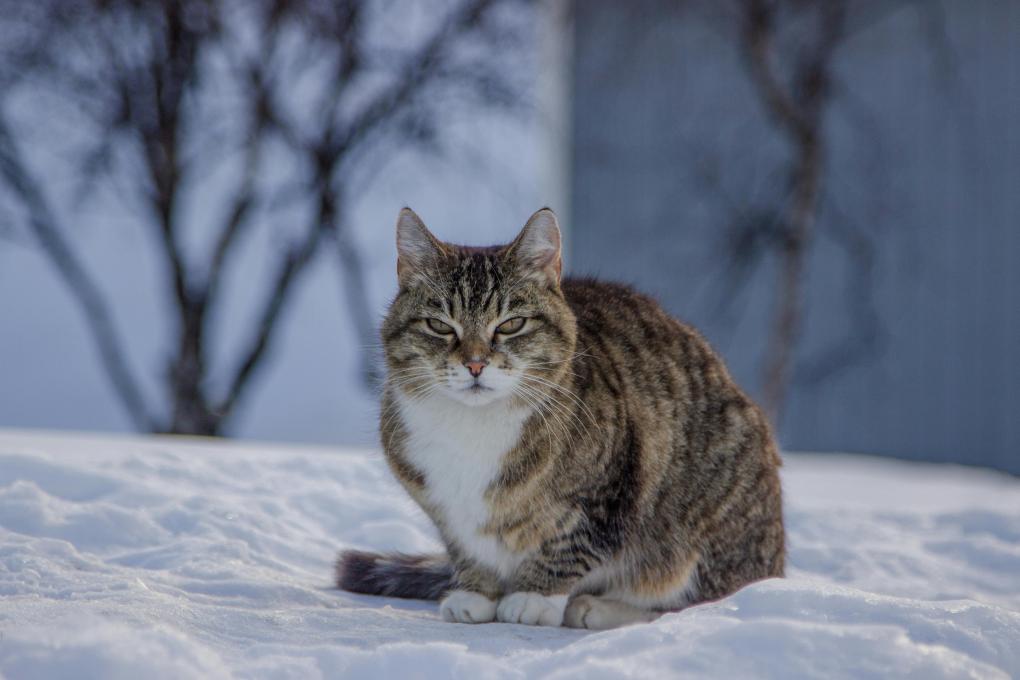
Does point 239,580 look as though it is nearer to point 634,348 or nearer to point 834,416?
point 634,348

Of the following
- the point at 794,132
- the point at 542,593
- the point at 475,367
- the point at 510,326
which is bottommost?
the point at 542,593

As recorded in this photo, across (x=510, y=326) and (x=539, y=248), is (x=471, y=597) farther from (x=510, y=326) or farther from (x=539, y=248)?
(x=539, y=248)

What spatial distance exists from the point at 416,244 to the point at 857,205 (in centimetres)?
780

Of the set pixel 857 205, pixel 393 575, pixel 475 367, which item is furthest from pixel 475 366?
pixel 857 205

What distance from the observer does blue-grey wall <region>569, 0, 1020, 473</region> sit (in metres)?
9.40

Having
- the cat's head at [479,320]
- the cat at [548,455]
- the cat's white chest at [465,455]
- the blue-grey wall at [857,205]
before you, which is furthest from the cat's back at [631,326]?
the blue-grey wall at [857,205]

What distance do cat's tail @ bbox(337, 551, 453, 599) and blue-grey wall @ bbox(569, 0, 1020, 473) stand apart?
6146 mm

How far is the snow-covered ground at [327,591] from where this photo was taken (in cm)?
199

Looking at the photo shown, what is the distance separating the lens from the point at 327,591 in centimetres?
305

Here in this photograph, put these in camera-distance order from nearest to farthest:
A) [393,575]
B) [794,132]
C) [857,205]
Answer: [393,575]
[794,132]
[857,205]

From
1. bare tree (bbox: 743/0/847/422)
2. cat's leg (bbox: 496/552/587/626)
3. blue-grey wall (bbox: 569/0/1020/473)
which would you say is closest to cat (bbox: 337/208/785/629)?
cat's leg (bbox: 496/552/587/626)

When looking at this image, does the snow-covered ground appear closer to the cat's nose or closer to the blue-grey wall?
the cat's nose

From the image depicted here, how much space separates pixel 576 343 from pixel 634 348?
261 millimetres

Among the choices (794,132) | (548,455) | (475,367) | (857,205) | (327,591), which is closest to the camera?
(475,367)
